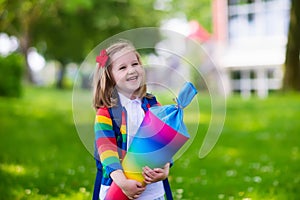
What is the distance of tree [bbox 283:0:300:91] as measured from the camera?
1510cm

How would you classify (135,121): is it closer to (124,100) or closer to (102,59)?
(124,100)

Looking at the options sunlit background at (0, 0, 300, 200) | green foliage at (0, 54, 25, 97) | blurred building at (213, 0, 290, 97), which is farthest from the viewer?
blurred building at (213, 0, 290, 97)

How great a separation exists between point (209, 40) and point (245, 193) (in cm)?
3007

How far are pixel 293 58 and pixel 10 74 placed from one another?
24.6 ft

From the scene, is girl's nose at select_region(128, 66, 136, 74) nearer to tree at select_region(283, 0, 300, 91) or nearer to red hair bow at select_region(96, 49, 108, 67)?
red hair bow at select_region(96, 49, 108, 67)

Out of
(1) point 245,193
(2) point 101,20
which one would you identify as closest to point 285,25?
(2) point 101,20

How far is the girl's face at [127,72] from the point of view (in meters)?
2.87

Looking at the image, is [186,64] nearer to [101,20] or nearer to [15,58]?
[15,58]

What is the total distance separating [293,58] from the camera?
1537 cm

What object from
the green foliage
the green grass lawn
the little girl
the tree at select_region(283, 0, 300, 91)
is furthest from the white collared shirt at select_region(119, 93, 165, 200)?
the tree at select_region(283, 0, 300, 91)

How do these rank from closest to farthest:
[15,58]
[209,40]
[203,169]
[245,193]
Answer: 1. [245,193]
2. [203,169]
3. [15,58]
4. [209,40]

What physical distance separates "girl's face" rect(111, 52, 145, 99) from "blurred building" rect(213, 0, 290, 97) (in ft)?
92.0

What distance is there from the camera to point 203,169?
6.30 m

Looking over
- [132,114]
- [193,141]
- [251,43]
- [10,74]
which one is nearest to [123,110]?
[132,114]
